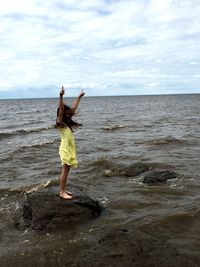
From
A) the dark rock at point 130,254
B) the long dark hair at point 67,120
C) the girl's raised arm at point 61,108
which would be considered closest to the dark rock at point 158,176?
the long dark hair at point 67,120

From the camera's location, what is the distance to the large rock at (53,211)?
7812 millimetres

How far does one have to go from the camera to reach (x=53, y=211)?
26.0 feet

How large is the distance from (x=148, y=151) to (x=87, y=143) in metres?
4.90

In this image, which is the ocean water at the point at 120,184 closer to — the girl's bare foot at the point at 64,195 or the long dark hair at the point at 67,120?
the girl's bare foot at the point at 64,195

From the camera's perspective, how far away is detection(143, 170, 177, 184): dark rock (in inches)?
443

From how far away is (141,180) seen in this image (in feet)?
38.0

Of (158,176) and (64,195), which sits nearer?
(64,195)

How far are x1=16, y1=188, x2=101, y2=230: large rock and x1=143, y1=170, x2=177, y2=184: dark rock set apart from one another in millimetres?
3198

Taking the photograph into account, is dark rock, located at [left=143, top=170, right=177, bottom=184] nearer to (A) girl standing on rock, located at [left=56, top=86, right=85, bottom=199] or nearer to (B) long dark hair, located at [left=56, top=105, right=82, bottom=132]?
(A) girl standing on rock, located at [left=56, top=86, right=85, bottom=199]

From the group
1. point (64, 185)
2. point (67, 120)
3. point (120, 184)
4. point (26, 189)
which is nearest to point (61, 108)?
point (67, 120)

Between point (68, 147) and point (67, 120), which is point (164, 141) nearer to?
point (68, 147)

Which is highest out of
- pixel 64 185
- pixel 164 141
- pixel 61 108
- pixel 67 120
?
pixel 61 108

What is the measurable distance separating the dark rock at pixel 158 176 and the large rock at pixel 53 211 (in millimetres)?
3198

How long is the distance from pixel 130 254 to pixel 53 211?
263 centimetres
